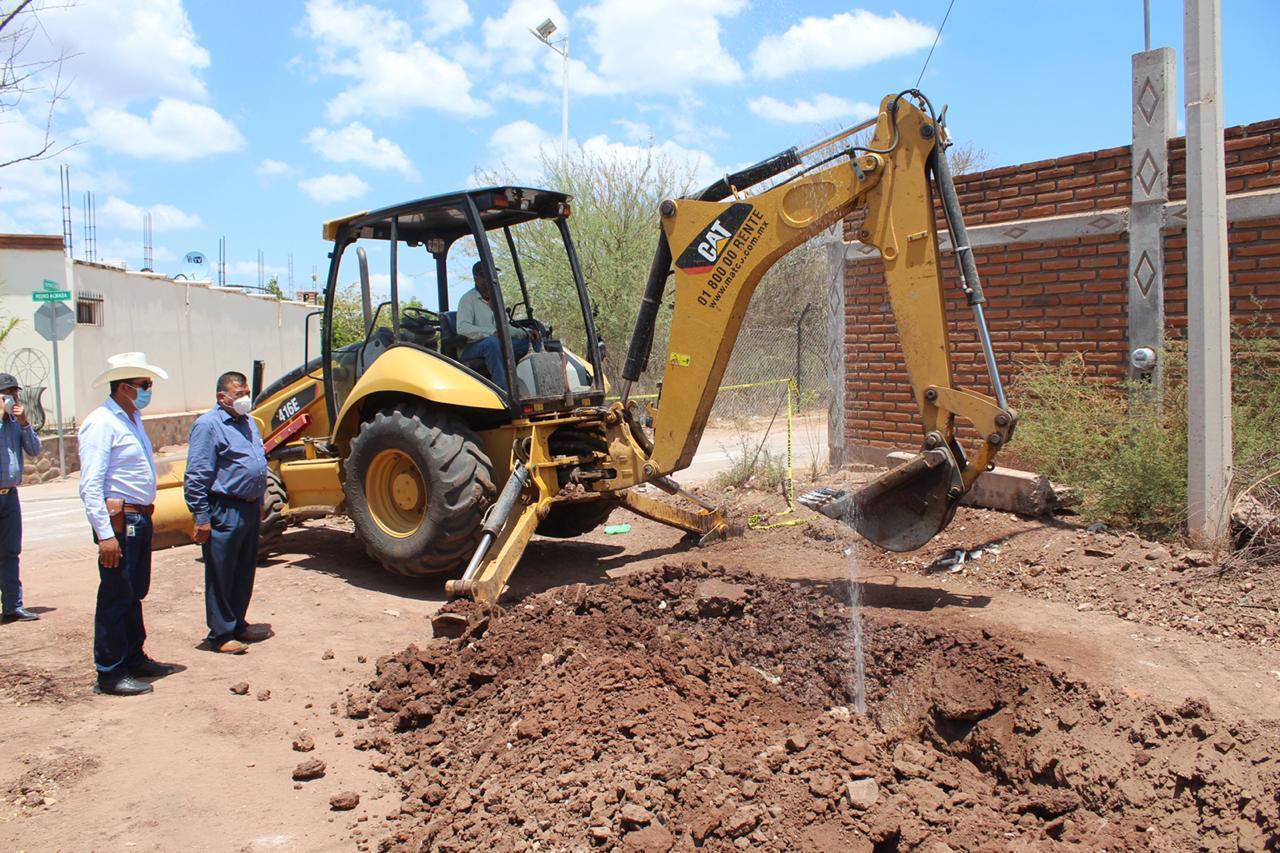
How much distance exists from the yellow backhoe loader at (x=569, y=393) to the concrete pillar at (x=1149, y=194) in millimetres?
1541

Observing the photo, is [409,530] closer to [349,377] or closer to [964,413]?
[349,377]

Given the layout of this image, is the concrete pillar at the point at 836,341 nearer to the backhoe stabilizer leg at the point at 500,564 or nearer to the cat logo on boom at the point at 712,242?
the cat logo on boom at the point at 712,242

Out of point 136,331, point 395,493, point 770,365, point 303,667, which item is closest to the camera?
point 303,667

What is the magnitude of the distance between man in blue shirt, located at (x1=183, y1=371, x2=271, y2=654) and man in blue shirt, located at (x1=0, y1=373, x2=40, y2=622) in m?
1.50

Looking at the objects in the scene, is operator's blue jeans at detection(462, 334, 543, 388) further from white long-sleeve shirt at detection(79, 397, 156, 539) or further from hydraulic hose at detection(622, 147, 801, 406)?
white long-sleeve shirt at detection(79, 397, 156, 539)

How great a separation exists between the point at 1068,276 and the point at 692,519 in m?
3.66

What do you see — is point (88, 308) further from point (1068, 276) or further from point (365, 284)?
point (1068, 276)

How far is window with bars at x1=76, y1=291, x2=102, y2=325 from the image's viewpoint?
687 inches

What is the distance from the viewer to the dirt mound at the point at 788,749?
3.29 meters

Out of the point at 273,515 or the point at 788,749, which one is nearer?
the point at 788,749

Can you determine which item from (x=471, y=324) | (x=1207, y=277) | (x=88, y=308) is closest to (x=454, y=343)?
(x=471, y=324)

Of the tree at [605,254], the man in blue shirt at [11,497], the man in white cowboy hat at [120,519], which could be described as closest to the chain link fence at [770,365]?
the tree at [605,254]

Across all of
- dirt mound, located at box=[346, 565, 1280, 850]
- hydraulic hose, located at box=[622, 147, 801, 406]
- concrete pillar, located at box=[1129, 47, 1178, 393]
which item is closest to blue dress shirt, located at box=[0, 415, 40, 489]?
dirt mound, located at box=[346, 565, 1280, 850]

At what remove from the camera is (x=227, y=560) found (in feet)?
18.4
